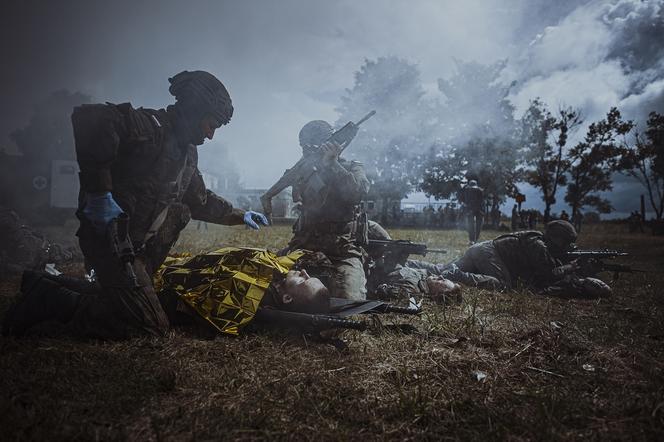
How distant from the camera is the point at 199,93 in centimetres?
302

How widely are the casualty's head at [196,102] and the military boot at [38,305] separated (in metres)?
1.52

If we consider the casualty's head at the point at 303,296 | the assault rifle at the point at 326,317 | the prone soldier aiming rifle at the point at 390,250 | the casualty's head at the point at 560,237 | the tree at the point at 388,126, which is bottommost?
the assault rifle at the point at 326,317

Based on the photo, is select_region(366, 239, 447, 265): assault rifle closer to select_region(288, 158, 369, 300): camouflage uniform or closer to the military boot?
select_region(288, 158, 369, 300): camouflage uniform

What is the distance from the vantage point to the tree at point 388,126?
22.3 meters

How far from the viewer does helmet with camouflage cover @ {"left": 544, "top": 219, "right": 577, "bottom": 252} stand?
5.68 m

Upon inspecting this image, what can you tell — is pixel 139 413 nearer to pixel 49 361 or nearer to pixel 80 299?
pixel 49 361

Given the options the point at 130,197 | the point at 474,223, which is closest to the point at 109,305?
the point at 130,197

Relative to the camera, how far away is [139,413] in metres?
1.68

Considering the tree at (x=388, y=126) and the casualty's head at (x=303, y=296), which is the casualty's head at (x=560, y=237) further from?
the tree at (x=388, y=126)

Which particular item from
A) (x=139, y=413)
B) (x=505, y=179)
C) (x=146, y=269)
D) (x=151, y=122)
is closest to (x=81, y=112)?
(x=151, y=122)

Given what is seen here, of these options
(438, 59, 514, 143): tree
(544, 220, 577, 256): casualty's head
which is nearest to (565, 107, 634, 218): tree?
(438, 59, 514, 143): tree

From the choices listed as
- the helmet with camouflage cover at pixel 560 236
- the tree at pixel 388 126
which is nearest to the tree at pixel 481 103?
the tree at pixel 388 126

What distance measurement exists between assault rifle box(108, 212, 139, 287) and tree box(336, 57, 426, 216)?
1921 centimetres

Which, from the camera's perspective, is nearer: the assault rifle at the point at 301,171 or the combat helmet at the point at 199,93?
the combat helmet at the point at 199,93
